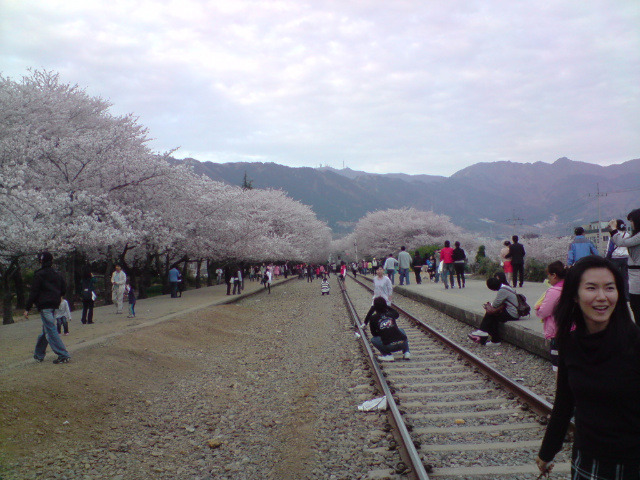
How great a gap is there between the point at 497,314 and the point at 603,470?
8.47m

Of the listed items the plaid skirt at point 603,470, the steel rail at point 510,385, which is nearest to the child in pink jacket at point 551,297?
the steel rail at point 510,385

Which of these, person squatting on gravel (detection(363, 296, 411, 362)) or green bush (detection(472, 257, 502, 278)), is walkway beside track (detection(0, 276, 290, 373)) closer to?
person squatting on gravel (detection(363, 296, 411, 362))

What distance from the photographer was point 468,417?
5.83 m

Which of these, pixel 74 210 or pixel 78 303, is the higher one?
pixel 74 210

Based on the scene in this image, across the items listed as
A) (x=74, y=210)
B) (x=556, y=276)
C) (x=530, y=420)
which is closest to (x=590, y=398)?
(x=530, y=420)

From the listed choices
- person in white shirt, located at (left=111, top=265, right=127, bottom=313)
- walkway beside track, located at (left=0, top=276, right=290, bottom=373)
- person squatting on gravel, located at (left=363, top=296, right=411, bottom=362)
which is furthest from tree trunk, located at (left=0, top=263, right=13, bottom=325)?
person squatting on gravel, located at (left=363, top=296, right=411, bottom=362)

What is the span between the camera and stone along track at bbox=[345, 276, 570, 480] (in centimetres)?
447

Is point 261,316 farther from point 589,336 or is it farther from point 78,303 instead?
point 589,336

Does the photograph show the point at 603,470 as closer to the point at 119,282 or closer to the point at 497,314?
the point at 497,314

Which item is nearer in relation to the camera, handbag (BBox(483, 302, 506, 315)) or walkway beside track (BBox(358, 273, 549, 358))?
walkway beside track (BBox(358, 273, 549, 358))

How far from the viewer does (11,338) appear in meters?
13.3

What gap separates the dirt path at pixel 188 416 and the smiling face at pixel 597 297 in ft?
9.26

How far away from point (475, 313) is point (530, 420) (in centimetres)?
741

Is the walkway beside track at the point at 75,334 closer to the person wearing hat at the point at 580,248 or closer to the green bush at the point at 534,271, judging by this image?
the person wearing hat at the point at 580,248
